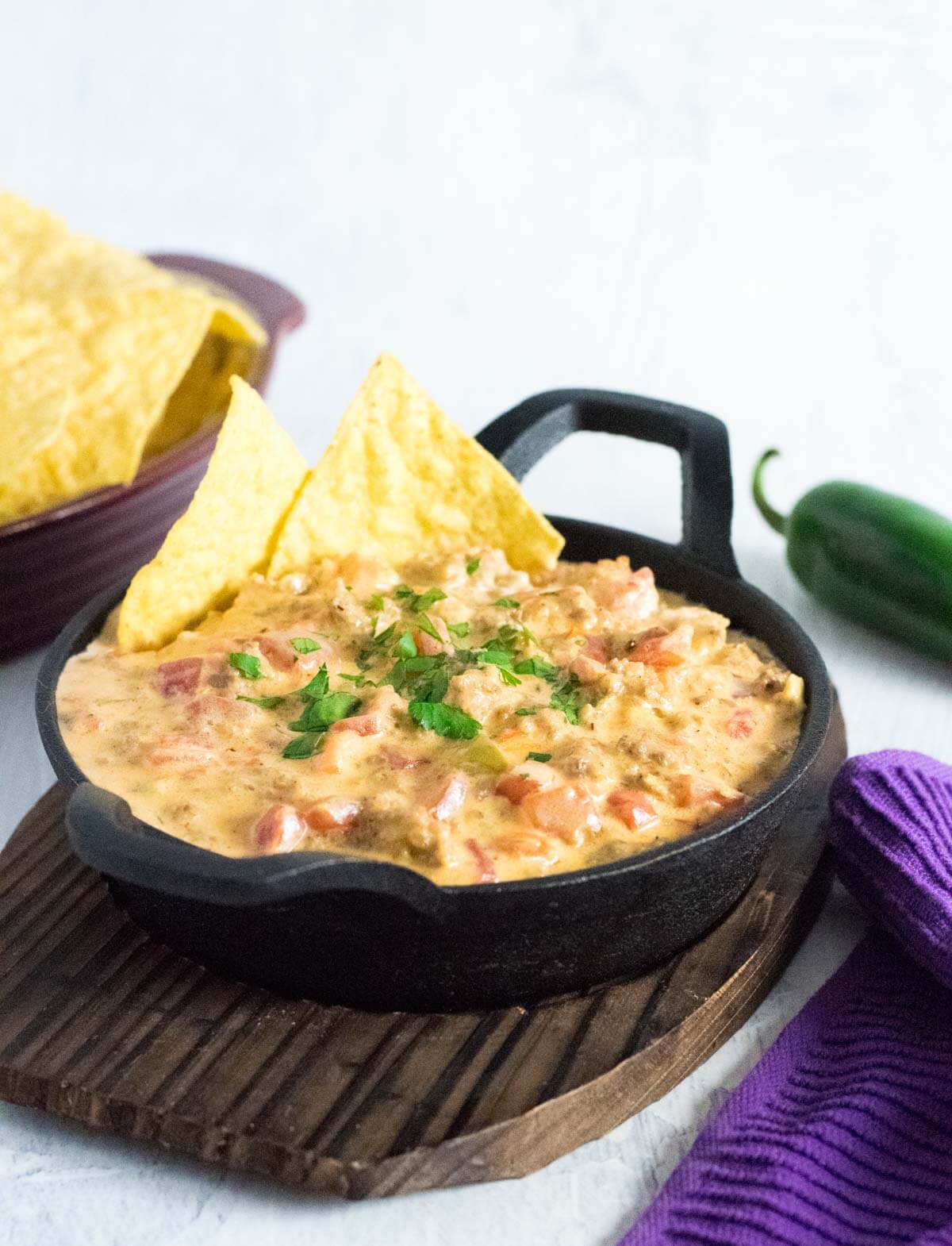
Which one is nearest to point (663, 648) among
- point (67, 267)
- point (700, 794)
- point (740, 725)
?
point (740, 725)

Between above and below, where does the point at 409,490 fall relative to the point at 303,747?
above

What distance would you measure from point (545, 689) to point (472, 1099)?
962 mm

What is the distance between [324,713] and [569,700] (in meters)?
0.56

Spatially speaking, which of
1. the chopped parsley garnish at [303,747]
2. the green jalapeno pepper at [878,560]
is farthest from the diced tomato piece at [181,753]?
the green jalapeno pepper at [878,560]

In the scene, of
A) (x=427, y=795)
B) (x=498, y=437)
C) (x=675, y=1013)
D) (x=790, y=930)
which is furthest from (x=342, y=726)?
(x=498, y=437)

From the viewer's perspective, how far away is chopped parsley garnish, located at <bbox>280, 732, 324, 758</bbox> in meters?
3.29

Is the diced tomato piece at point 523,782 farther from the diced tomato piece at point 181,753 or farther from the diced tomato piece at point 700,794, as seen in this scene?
the diced tomato piece at point 181,753

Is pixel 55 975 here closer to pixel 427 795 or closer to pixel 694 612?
pixel 427 795

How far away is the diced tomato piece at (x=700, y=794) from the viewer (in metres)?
3.19

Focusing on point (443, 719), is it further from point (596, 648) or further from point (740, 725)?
point (740, 725)

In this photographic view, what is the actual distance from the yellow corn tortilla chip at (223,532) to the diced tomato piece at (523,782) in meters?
1.12

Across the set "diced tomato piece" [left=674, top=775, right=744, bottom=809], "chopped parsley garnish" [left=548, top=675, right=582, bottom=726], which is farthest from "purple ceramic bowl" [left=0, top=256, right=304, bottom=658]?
"diced tomato piece" [left=674, top=775, right=744, bottom=809]

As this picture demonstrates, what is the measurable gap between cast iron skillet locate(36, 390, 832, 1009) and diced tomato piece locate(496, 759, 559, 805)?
28 cm

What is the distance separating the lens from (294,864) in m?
2.64
